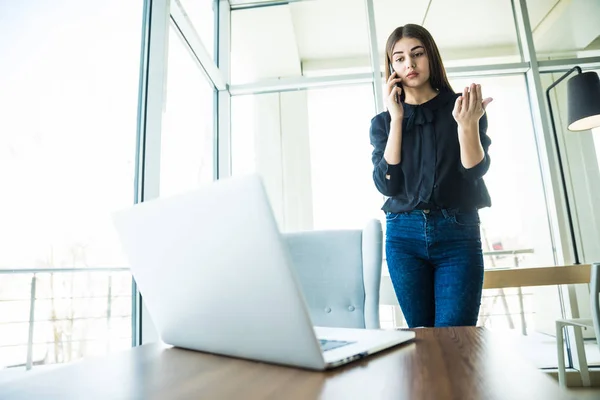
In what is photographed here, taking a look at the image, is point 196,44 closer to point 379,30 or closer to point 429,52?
point 379,30

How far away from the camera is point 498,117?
307 centimetres

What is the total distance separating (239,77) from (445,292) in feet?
9.10

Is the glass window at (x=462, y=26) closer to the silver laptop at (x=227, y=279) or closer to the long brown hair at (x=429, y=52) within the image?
the long brown hair at (x=429, y=52)

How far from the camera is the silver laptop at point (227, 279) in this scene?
1.38ft

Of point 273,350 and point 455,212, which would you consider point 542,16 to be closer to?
point 455,212

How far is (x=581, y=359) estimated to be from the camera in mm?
2545

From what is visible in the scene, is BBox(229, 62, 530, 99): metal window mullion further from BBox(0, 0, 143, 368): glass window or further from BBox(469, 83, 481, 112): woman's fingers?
BBox(469, 83, 481, 112): woman's fingers

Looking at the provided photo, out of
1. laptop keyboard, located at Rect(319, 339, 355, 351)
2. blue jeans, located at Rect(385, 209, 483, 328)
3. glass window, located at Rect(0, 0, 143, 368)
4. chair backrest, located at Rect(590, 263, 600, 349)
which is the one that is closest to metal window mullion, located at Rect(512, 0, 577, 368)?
chair backrest, located at Rect(590, 263, 600, 349)

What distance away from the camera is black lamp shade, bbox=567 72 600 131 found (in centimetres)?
253

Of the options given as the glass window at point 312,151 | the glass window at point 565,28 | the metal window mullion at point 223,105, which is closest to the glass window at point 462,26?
the glass window at point 565,28

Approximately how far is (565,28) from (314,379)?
3775 mm

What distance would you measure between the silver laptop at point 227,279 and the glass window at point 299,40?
9.72 feet

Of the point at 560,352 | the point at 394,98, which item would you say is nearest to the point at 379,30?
the point at 394,98

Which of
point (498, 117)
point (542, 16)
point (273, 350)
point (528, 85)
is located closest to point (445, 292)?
point (273, 350)
